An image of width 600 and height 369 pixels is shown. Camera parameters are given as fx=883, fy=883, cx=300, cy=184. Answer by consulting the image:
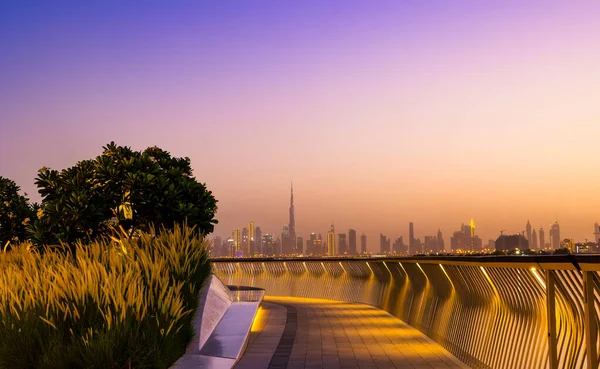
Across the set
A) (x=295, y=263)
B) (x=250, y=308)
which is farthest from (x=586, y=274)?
(x=295, y=263)

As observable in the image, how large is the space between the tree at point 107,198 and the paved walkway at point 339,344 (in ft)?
16.0

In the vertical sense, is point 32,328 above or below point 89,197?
below

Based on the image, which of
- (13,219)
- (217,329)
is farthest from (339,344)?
(13,219)

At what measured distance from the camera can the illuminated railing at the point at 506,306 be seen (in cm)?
941

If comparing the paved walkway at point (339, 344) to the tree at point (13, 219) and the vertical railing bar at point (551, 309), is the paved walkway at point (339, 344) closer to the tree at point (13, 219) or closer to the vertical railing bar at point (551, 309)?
the vertical railing bar at point (551, 309)

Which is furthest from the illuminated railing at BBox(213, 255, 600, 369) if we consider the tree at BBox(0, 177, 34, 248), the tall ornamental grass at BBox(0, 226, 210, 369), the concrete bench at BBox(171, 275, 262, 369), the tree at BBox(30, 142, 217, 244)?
the tree at BBox(0, 177, 34, 248)

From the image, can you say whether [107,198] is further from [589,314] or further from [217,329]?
[589,314]

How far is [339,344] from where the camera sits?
20312 mm

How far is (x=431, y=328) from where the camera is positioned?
20.9 m

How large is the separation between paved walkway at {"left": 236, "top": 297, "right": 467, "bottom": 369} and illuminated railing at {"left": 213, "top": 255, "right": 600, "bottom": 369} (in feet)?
1.63

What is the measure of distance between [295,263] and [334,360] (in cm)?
3253

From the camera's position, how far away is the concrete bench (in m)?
14.7

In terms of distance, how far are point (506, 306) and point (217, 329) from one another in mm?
6813

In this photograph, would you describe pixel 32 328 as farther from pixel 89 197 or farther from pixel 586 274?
pixel 89 197
